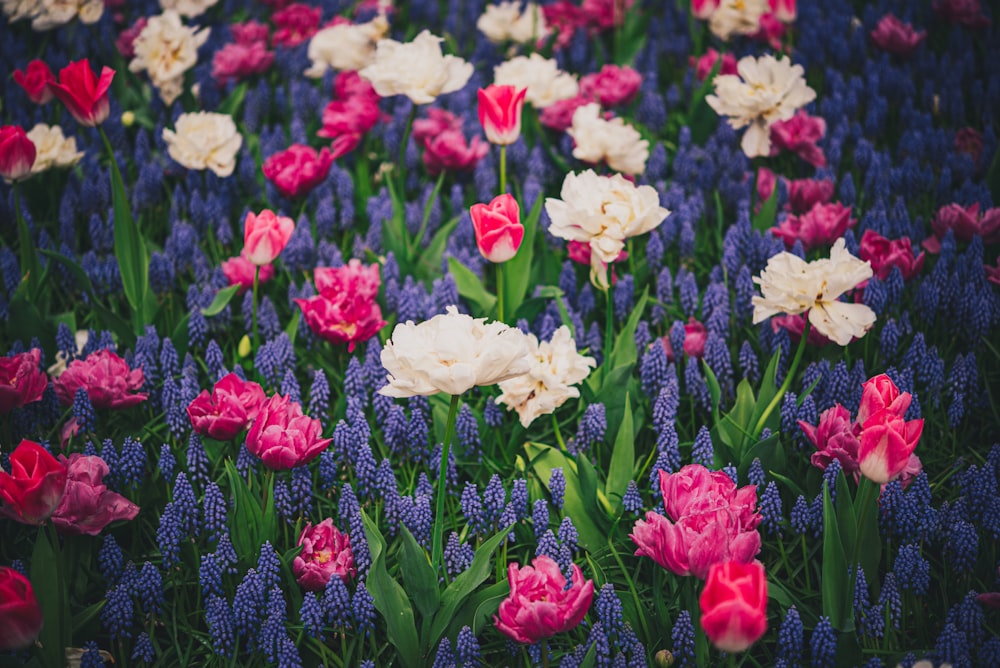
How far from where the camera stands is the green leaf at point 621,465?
2.21 meters

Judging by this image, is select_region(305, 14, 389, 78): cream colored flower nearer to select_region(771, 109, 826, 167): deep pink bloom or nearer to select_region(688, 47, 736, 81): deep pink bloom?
select_region(688, 47, 736, 81): deep pink bloom

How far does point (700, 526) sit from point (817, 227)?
150 cm

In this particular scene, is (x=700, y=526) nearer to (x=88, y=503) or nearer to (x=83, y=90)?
(x=88, y=503)

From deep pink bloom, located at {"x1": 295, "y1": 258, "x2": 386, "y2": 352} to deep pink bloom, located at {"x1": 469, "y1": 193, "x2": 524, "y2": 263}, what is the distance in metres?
0.59

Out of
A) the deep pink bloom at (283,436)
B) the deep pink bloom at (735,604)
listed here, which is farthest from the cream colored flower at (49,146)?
the deep pink bloom at (735,604)

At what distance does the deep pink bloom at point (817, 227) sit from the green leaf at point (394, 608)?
1.69m

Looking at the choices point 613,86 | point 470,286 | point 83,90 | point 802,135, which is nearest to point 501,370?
point 470,286

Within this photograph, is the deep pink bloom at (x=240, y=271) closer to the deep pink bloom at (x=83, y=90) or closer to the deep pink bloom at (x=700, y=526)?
the deep pink bloom at (x=83, y=90)

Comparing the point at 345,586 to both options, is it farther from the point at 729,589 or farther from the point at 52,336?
the point at 52,336

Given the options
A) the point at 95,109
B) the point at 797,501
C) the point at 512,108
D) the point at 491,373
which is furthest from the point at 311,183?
the point at 797,501

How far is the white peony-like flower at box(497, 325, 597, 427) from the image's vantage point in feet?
7.11

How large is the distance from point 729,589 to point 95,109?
2297 millimetres

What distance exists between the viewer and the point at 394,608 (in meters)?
1.86

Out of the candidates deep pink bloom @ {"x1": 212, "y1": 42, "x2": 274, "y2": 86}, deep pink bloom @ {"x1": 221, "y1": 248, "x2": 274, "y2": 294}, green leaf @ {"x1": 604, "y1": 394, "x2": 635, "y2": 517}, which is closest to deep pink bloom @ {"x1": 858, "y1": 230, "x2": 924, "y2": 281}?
green leaf @ {"x1": 604, "y1": 394, "x2": 635, "y2": 517}
